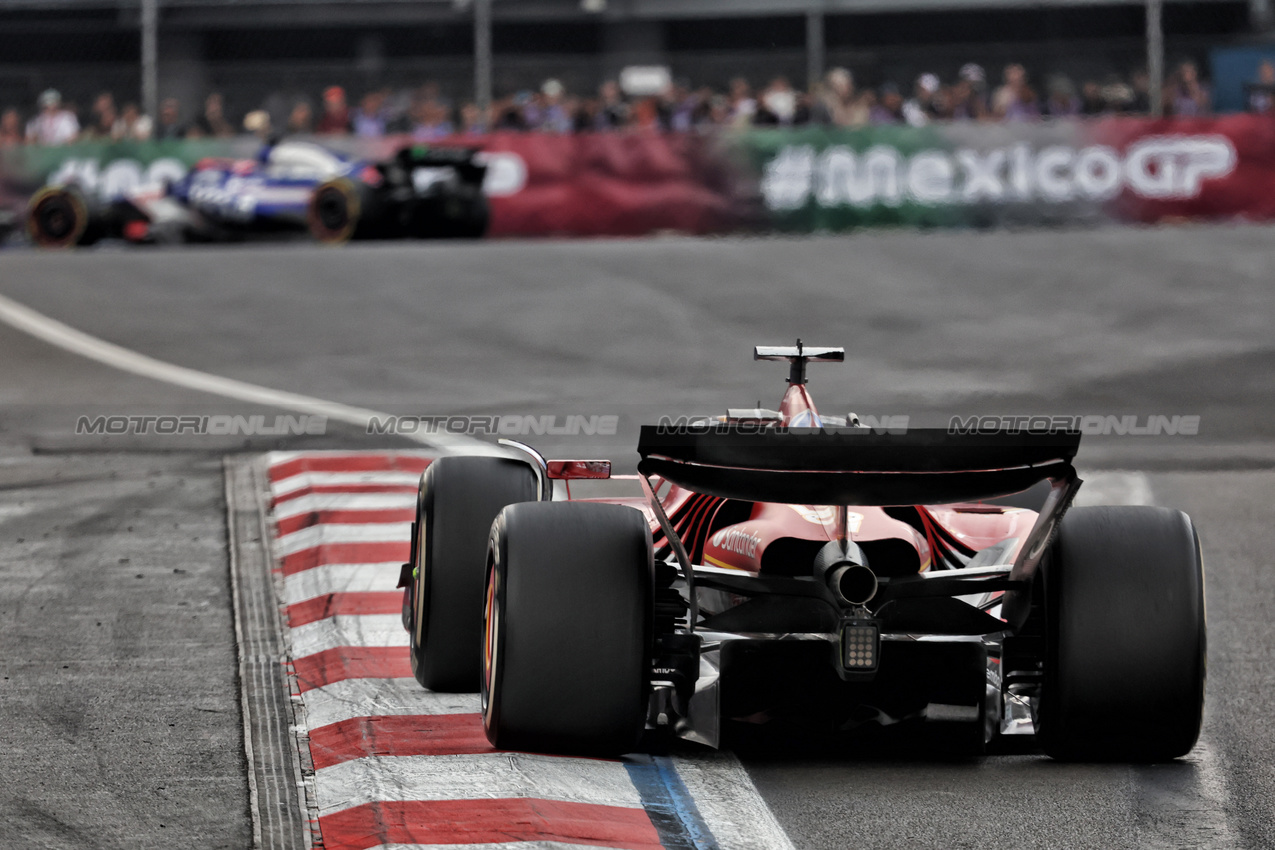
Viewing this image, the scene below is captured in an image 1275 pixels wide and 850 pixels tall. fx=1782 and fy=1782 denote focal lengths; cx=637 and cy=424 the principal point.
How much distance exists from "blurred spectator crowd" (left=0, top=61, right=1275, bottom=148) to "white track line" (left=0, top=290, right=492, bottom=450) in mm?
4978

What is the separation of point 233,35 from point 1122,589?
93.0ft

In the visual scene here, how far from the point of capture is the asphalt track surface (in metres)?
4.48

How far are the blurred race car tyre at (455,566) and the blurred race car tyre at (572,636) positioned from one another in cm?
87

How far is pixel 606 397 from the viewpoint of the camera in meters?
12.5

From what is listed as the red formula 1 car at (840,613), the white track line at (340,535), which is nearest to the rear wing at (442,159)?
the white track line at (340,535)

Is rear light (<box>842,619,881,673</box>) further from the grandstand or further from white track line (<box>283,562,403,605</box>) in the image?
the grandstand

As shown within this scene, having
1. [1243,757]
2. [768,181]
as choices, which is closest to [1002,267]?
[768,181]

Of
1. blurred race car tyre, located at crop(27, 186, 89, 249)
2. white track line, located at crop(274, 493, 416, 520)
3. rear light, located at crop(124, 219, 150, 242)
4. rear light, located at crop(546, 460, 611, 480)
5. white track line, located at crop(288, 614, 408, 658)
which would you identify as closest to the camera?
rear light, located at crop(546, 460, 611, 480)

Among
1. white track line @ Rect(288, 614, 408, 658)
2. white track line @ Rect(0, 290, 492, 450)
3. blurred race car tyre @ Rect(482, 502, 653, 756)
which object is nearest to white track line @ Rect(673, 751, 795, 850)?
blurred race car tyre @ Rect(482, 502, 653, 756)

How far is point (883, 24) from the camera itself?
28.8 metres

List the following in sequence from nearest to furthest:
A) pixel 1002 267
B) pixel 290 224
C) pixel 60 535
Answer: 1. pixel 60 535
2. pixel 1002 267
3. pixel 290 224

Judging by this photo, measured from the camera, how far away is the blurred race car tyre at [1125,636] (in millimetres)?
4566

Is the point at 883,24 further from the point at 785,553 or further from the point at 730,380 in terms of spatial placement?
the point at 785,553

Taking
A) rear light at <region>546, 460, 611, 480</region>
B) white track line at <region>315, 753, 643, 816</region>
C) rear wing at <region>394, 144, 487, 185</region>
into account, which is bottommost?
white track line at <region>315, 753, 643, 816</region>
